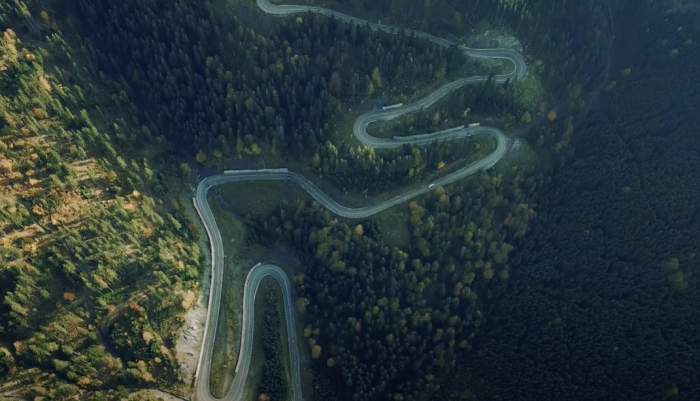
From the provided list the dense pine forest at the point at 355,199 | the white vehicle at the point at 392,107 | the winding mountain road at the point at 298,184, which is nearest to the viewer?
the dense pine forest at the point at 355,199

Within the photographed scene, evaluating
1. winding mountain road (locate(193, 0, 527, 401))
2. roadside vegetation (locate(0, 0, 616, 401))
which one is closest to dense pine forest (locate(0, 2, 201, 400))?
roadside vegetation (locate(0, 0, 616, 401))

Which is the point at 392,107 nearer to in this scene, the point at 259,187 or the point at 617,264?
the point at 259,187

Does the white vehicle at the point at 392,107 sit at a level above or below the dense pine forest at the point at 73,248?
above

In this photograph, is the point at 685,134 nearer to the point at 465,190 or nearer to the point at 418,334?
the point at 465,190

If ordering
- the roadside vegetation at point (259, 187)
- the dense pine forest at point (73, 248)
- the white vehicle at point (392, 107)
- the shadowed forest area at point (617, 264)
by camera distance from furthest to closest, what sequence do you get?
the white vehicle at point (392, 107) → the shadowed forest area at point (617, 264) → the roadside vegetation at point (259, 187) → the dense pine forest at point (73, 248)

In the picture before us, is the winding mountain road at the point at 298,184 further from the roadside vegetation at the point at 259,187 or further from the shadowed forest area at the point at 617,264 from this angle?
the shadowed forest area at the point at 617,264

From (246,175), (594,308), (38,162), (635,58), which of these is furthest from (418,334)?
(635,58)

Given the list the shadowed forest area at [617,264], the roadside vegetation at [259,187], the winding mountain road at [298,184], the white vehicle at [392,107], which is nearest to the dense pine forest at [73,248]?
the roadside vegetation at [259,187]

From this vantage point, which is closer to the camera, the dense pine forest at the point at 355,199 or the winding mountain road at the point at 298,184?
the dense pine forest at the point at 355,199

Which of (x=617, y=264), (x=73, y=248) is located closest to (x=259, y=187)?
(x=73, y=248)

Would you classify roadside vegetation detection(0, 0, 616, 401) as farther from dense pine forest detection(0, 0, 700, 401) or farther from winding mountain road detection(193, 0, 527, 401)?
winding mountain road detection(193, 0, 527, 401)
